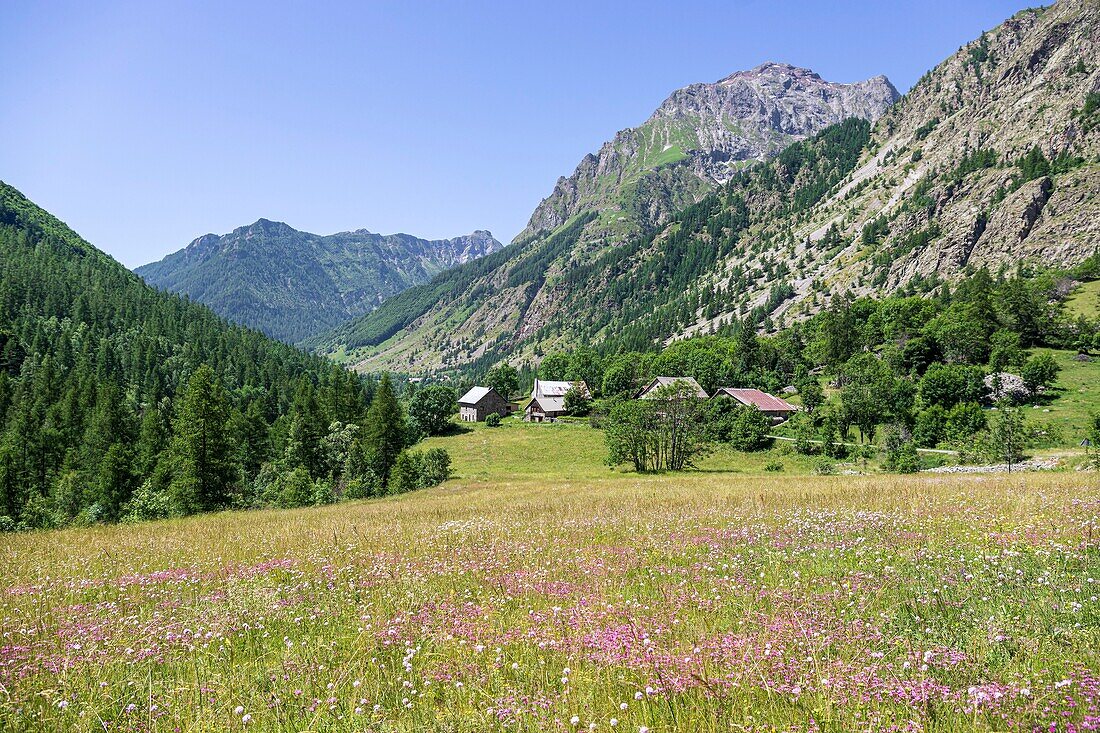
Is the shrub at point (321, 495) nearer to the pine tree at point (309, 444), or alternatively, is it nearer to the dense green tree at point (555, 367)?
the pine tree at point (309, 444)

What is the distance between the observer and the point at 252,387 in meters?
150

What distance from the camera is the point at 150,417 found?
212ft

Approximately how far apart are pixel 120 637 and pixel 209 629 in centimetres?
100

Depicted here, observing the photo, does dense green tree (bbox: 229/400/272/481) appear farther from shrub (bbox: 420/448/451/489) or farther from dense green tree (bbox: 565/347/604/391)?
dense green tree (bbox: 565/347/604/391)

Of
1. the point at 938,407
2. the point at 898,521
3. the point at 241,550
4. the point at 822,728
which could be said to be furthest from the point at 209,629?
the point at 938,407

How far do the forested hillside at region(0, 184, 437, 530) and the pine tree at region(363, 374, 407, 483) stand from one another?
0.17m

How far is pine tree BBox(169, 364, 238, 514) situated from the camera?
135ft

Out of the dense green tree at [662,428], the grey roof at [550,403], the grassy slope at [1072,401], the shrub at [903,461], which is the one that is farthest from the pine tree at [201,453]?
the grey roof at [550,403]

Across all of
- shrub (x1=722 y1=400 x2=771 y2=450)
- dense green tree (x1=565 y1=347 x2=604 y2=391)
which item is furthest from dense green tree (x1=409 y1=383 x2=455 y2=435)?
shrub (x1=722 y1=400 x2=771 y2=450)

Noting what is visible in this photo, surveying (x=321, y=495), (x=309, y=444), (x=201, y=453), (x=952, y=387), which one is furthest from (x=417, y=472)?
(x=952, y=387)

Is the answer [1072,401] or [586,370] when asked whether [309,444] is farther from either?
[1072,401]

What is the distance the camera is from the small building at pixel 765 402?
9969cm

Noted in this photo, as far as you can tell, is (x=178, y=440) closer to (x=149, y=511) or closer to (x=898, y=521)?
(x=149, y=511)

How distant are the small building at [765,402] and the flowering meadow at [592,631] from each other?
92.2 metres
